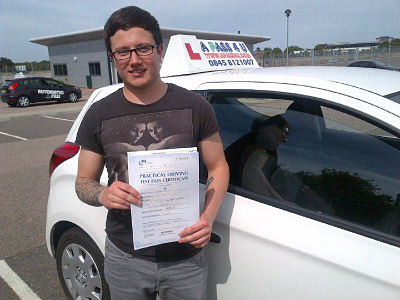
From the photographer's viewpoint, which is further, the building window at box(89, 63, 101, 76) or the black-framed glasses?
the building window at box(89, 63, 101, 76)

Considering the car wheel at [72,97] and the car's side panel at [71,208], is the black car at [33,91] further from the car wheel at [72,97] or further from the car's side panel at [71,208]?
the car's side panel at [71,208]

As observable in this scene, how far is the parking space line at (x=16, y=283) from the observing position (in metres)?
2.59

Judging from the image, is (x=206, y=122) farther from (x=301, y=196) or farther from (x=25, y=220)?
(x=25, y=220)

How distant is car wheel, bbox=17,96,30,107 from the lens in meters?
17.1

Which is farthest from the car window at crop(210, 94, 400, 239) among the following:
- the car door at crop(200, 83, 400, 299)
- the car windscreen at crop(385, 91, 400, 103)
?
the car windscreen at crop(385, 91, 400, 103)

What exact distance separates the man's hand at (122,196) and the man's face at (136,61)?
1.37ft

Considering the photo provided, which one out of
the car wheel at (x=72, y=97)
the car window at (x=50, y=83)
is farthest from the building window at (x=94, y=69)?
the car window at (x=50, y=83)

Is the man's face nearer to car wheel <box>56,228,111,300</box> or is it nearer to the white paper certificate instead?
the white paper certificate

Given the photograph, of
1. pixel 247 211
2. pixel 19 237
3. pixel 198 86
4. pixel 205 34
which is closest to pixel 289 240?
pixel 247 211

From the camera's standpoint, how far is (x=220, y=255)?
5.23ft

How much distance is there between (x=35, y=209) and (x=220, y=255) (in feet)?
11.1

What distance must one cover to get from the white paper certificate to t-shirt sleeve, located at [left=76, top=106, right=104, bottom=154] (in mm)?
312

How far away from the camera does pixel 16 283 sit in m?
2.74

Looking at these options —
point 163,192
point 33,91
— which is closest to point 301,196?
point 163,192
